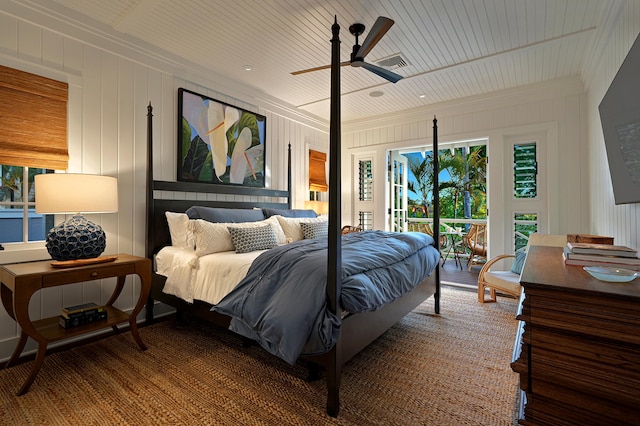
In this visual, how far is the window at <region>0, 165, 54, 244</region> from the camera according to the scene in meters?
2.31

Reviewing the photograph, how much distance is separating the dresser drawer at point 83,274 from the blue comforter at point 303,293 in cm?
82

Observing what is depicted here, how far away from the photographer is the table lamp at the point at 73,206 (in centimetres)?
212

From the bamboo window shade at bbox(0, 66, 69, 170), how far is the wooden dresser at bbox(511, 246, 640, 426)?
326 centimetres

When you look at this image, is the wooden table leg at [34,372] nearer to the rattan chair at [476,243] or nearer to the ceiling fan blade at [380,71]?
the ceiling fan blade at [380,71]

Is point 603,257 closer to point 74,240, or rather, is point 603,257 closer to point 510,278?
point 510,278

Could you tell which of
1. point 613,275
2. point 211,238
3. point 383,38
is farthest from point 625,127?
point 211,238

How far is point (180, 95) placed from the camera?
130 inches

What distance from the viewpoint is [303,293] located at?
1.76 metres

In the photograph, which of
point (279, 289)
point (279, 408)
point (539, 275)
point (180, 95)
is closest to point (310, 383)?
point (279, 408)

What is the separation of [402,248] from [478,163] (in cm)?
583

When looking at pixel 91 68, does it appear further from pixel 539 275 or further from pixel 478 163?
pixel 478 163

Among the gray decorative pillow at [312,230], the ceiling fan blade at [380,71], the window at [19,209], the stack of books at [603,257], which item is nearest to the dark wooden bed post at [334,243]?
the ceiling fan blade at [380,71]

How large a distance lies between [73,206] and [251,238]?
129 centimetres

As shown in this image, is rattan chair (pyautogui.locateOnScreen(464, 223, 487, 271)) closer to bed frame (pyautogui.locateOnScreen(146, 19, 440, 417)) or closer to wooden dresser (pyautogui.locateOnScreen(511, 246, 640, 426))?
bed frame (pyautogui.locateOnScreen(146, 19, 440, 417))
